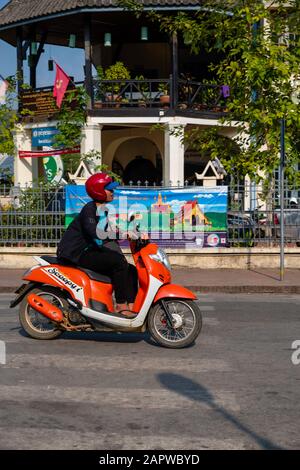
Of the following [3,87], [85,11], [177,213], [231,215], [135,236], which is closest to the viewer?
[135,236]

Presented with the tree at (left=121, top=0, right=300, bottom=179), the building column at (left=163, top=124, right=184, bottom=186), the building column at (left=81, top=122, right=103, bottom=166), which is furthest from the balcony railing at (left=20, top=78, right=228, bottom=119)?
the tree at (left=121, top=0, right=300, bottom=179)

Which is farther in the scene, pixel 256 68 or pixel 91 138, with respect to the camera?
Result: pixel 91 138

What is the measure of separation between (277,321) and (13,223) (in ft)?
27.8

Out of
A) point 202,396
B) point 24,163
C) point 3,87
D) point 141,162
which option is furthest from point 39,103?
point 202,396

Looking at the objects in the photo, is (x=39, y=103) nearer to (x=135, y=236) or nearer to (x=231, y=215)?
(x=231, y=215)

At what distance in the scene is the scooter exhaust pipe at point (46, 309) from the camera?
289 inches

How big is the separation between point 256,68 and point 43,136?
1070 centimetres

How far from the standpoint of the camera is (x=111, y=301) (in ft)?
24.4

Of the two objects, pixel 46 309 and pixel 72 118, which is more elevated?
pixel 72 118

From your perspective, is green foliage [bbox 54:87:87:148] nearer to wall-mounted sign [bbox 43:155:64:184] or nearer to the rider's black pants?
wall-mounted sign [bbox 43:155:64:184]

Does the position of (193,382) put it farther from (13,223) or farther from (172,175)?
(172,175)

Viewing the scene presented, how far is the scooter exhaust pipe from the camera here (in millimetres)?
7344

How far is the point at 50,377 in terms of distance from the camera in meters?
6.09
